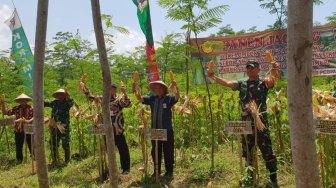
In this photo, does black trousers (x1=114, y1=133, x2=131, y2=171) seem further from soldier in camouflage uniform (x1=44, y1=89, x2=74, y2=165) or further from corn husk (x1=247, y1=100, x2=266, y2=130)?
corn husk (x1=247, y1=100, x2=266, y2=130)

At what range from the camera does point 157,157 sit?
21.5 ft

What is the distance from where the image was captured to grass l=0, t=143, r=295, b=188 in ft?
21.1

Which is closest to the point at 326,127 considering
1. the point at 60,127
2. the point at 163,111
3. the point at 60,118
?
the point at 163,111

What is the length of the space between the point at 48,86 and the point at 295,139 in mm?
11676

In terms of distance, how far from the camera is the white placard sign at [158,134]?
20.6 feet

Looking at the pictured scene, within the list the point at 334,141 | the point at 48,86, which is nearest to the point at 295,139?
the point at 334,141

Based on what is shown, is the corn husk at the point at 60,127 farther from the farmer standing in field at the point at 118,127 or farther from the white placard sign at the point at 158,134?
the white placard sign at the point at 158,134

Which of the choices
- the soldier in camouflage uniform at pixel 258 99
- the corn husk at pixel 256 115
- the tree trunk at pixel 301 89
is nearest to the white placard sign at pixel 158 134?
the soldier in camouflage uniform at pixel 258 99

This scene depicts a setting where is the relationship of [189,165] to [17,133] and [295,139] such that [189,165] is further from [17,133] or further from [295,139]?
[295,139]

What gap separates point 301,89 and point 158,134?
4131mm

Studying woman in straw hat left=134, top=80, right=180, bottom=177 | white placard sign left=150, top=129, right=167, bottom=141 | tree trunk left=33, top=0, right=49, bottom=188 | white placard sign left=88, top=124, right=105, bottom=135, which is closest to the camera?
tree trunk left=33, top=0, right=49, bottom=188

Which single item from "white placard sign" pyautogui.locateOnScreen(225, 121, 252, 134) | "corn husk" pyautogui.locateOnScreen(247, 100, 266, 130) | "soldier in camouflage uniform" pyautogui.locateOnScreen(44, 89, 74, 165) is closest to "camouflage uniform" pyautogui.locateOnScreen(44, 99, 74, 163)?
"soldier in camouflage uniform" pyautogui.locateOnScreen(44, 89, 74, 165)

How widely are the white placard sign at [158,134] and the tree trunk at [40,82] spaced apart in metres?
1.85

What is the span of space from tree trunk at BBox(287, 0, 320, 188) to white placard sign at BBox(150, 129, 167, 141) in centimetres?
391
